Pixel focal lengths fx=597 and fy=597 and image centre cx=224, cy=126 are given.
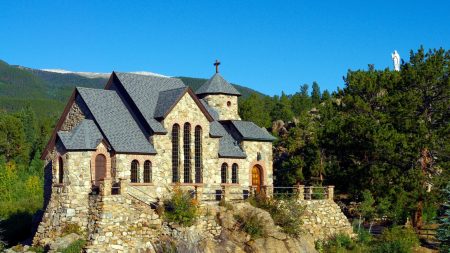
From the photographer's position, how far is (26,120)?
109250 millimetres

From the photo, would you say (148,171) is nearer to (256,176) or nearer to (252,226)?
(252,226)

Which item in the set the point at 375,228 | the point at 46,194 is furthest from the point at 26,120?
the point at 375,228

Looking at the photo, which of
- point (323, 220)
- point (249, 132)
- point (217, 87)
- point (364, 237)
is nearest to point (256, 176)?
point (249, 132)

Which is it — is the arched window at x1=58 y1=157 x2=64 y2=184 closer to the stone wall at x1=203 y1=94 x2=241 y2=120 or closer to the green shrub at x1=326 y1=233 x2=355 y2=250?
the stone wall at x1=203 y1=94 x2=241 y2=120

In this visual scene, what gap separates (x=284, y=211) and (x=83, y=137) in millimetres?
12720

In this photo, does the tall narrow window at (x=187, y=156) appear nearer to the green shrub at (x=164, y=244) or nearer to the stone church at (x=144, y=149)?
the stone church at (x=144, y=149)

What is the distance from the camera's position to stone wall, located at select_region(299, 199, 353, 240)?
37.5 m

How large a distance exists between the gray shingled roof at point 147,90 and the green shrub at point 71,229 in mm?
8115

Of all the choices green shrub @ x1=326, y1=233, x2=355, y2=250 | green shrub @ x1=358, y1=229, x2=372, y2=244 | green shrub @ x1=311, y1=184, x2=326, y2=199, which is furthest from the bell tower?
green shrub @ x1=358, y1=229, x2=372, y2=244

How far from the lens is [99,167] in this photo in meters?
35.4

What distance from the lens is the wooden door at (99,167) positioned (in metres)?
35.2

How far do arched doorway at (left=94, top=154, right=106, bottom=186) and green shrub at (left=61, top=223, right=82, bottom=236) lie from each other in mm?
3219

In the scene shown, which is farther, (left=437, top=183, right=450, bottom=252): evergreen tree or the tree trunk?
the tree trunk

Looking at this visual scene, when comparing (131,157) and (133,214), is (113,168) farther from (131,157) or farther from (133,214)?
(133,214)
